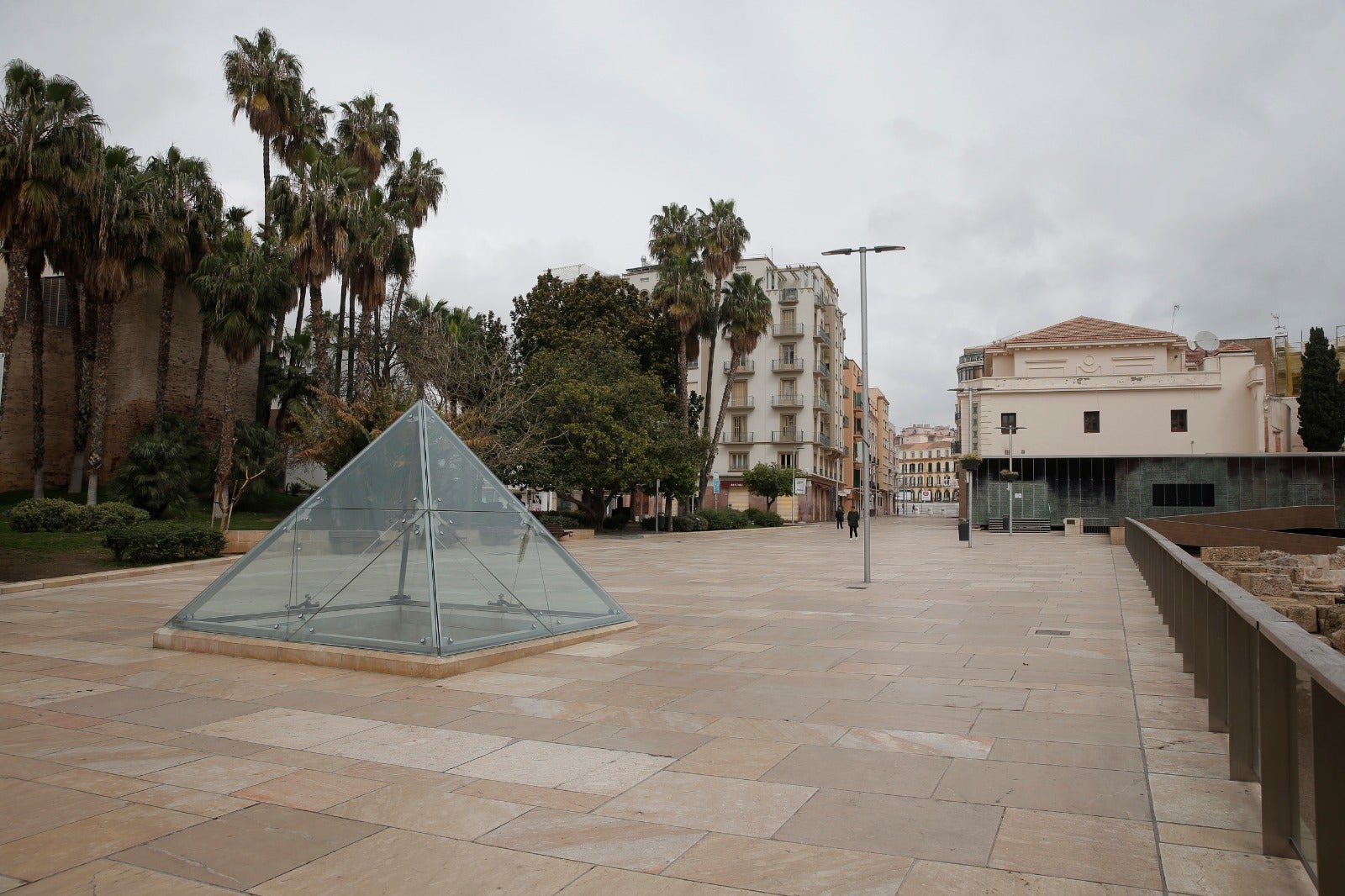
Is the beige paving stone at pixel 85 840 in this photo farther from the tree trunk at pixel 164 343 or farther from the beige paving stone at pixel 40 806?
the tree trunk at pixel 164 343

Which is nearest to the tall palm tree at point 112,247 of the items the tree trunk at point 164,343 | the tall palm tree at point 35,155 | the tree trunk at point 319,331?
the tall palm tree at point 35,155

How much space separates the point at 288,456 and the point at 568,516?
1143cm

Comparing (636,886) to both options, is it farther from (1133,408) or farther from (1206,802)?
(1133,408)

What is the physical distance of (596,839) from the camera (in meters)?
4.12

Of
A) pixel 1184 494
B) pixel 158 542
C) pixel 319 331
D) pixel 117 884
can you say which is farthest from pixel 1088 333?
pixel 117 884

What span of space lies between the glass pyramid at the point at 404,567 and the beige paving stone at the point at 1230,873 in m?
5.93

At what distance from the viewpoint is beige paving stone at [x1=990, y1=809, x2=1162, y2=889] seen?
3686 millimetres

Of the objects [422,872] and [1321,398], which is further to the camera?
[1321,398]

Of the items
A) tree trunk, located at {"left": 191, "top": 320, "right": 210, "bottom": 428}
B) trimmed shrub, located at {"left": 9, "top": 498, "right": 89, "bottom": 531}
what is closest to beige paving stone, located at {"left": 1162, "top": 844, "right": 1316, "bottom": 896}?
trimmed shrub, located at {"left": 9, "top": 498, "right": 89, "bottom": 531}

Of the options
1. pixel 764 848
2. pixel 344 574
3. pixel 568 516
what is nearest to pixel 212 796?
pixel 764 848

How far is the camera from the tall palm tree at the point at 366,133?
35969 millimetres

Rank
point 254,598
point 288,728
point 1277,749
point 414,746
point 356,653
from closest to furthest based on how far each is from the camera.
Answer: point 1277,749, point 414,746, point 288,728, point 356,653, point 254,598

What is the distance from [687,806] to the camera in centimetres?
456

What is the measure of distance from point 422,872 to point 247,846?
0.87 metres
